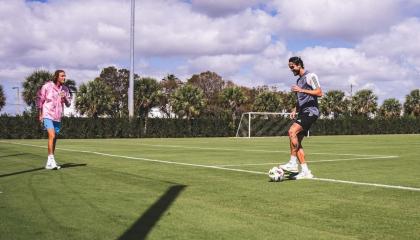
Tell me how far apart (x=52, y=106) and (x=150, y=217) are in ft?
20.2

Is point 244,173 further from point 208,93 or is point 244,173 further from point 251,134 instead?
point 208,93

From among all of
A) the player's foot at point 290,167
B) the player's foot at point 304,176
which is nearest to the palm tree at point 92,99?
the player's foot at point 290,167

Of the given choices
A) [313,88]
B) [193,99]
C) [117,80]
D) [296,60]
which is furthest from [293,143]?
[117,80]

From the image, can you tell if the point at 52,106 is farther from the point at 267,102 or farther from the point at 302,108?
the point at 267,102

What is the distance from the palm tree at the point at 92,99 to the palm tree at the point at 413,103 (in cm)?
5363

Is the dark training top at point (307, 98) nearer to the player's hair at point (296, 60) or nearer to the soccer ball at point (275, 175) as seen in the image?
the player's hair at point (296, 60)

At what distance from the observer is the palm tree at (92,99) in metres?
60.6

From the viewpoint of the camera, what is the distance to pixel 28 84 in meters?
57.8

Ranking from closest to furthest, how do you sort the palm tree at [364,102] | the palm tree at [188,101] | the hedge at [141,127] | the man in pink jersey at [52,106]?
1. the man in pink jersey at [52,106]
2. the hedge at [141,127]
3. the palm tree at [188,101]
4. the palm tree at [364,102]

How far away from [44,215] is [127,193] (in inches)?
72.3

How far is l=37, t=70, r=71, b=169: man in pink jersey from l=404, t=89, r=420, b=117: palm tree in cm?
8481

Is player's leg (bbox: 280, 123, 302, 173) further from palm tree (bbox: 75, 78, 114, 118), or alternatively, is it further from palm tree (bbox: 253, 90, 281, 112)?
palm tree (bbox: 253, 90, 281, 112)

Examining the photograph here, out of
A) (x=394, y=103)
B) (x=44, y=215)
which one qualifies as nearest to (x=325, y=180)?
(x=44, y=215)

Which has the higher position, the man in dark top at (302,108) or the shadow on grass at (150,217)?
the man in dark top at (302,108)
